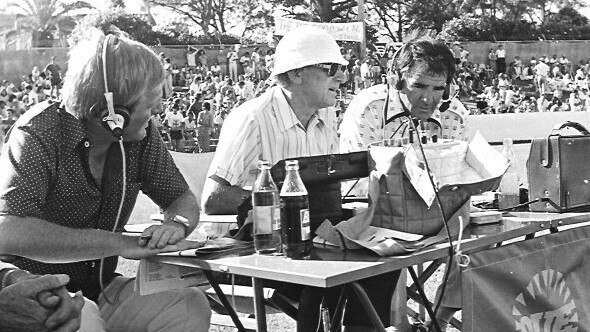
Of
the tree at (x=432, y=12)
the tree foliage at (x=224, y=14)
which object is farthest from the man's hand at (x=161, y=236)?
the tree foliage at (x=224, y=14)

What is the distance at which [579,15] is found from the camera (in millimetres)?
52812

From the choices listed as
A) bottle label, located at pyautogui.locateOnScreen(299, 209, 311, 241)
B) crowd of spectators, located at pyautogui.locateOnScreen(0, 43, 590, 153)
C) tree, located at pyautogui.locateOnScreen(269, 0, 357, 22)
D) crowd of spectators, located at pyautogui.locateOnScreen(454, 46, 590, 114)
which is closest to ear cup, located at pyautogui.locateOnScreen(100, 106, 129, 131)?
bottle label, located at pyautogui.locateOnScreen(299, 209, 311, 241)

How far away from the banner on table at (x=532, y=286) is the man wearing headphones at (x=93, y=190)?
94 centimetres

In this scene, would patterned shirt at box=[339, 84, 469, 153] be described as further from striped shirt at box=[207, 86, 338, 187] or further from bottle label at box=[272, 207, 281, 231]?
bottle label at box=[272, 207, 281, 231]

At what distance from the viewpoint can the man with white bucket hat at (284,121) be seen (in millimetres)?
3221

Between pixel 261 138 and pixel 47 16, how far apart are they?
52.2 meters

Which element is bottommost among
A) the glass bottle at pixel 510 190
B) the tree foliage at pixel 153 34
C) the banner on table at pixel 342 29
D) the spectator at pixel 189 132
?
the spectator at pixel 189 132

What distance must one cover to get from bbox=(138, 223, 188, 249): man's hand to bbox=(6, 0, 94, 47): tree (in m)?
50.5

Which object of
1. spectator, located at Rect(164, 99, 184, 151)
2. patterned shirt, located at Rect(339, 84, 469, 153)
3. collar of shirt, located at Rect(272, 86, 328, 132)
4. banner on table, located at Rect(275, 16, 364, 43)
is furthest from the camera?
banner on table, located at Rect(275, 16, 364, 43)

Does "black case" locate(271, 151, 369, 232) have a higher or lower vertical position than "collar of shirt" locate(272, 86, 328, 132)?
lower

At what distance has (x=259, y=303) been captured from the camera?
2416 mm

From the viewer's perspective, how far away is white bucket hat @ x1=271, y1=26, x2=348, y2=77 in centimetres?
355

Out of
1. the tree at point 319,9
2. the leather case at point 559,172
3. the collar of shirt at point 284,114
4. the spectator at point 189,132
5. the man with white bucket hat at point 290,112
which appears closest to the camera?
the leather case at point 559,172

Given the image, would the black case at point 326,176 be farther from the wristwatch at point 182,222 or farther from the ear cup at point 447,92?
the ear cup at point 447,92
